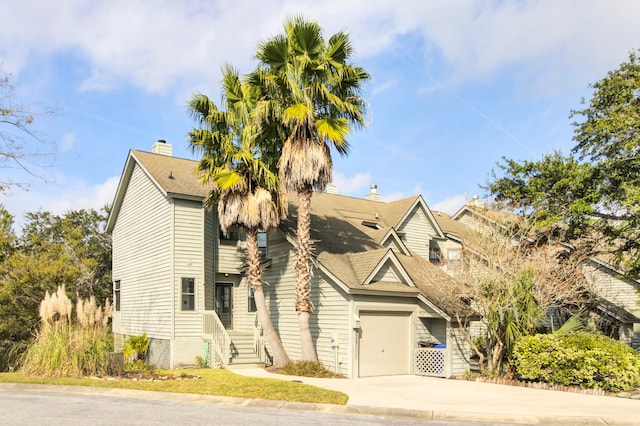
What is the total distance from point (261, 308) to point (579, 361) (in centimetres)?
1015

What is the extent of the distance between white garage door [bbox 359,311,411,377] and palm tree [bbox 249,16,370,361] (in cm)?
179

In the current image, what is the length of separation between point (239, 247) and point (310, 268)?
5818mm

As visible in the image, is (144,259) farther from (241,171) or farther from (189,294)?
(241,171)

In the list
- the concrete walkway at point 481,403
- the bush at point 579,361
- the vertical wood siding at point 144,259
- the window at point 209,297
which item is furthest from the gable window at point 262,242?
the bush at point 579,361

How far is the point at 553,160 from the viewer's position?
2208cm

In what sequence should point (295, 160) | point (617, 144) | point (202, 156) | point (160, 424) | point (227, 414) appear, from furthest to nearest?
point (617, 144)
point (202, 156)
point (295, 160)
point (227, 414)
point (160, 424)

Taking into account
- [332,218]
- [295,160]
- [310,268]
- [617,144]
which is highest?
[617,144]

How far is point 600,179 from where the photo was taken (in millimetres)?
20344

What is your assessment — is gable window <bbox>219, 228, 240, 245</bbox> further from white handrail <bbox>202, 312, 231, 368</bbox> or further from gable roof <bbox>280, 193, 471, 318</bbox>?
white handrail <bbox>202, 312, 231, 368</bbox>

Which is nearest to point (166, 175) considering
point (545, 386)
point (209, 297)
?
point (209, 297)

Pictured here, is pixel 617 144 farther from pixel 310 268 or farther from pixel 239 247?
pixel 239 247

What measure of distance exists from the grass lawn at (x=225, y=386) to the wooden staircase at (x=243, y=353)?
10.2ft

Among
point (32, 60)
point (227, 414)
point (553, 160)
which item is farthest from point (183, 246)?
point (553, 160)

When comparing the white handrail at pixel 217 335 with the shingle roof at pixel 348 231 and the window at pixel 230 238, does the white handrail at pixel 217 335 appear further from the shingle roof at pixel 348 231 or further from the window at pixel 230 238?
the shingle roof at pixel 348 231
